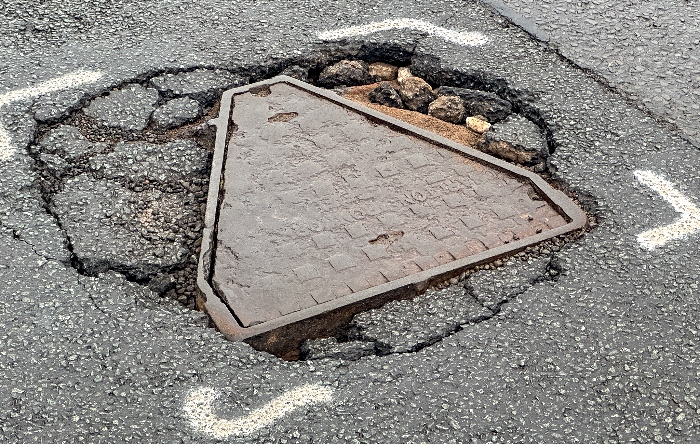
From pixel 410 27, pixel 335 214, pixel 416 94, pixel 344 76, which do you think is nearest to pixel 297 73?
pixel 344 76

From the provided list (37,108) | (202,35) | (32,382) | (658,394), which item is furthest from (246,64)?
(658,394)

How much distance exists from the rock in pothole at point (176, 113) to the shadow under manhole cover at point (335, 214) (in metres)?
0.14

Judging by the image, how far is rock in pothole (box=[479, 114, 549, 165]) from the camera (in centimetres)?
323

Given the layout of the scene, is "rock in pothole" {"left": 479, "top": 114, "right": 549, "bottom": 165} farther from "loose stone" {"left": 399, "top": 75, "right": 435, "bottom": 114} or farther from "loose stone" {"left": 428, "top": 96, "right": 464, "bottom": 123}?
"loose stone" {"left": 399, "top": 75, "right": 435, "bottom": 114}

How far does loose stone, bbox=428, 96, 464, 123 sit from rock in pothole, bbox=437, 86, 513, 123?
1.6 inches

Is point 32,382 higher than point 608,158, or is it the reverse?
point 608,158

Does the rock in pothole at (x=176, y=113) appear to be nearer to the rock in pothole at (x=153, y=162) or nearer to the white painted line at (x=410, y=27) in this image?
the rock in pothole at (x=153, y=162)

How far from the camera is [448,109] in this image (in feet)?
11.4

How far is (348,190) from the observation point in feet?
9.82

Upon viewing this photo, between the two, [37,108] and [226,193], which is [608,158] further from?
[37,108]

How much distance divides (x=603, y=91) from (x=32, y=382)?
2639mm

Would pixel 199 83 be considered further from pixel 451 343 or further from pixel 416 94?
pixel 451 343

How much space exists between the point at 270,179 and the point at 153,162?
0.50 metres

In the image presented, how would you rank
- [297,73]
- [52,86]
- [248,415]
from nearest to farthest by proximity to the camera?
[248,415] → [52,86] → [297,73]
